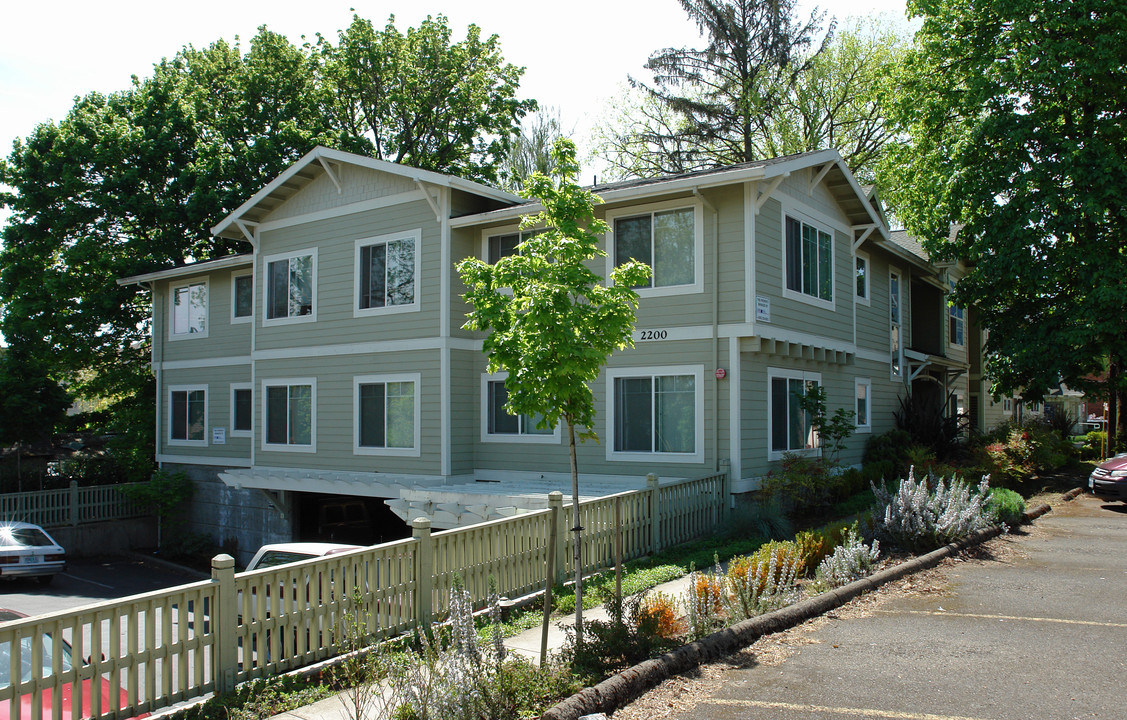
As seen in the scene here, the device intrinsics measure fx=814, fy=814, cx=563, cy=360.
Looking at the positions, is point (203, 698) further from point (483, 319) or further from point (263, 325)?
point (263, 325)

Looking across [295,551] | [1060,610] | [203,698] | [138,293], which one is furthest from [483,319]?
[138,293]

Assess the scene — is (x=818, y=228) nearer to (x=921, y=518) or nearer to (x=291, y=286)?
(x=921, y=518)

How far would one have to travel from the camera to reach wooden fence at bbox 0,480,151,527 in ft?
78.1

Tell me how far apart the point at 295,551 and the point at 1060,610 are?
9.39 metres

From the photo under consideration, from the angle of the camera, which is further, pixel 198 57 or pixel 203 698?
pixel 198 57

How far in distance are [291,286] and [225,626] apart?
14.9 m

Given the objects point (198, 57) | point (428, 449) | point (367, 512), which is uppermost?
point (198, 57)

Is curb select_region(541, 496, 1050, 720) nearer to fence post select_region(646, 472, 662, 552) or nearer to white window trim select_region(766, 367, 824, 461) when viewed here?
fence post select_region(646, 472, 662, 552)

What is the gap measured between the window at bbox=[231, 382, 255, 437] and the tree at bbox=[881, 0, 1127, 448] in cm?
1995

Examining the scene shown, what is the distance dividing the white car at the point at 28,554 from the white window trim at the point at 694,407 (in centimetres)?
1472

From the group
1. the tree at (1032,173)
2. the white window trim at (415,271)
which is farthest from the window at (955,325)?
the white window trim at (415,271)

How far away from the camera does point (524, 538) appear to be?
1015 centimetres

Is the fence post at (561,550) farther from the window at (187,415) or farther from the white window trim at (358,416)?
the window at (187,415)

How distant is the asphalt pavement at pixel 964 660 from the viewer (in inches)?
242
